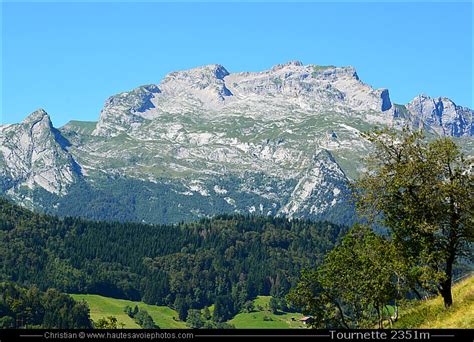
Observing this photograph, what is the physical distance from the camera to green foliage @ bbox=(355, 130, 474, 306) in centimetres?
5231

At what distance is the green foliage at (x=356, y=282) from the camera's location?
197 feet

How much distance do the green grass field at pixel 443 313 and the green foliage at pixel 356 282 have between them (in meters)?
2.46

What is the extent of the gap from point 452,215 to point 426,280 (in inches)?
219

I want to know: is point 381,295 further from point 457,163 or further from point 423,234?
point 457,163

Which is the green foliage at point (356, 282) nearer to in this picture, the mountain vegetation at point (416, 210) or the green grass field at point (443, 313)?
the mountain vegetation at point (416, 210)

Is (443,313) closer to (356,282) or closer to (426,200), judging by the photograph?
(426,200)

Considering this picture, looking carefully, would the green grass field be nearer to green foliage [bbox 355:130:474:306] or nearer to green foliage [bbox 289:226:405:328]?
green foliage [bbox 355:130:474:306]

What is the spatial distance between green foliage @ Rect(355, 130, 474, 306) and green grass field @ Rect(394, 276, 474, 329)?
166 cm

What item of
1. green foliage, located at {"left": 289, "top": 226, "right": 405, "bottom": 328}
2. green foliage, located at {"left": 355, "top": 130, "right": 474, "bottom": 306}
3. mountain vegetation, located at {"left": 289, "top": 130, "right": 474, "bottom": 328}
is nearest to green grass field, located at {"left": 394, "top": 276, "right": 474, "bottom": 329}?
mountain vegetation, located at {"left": 289, "top": 130, "right": 474, "bottom": 328}

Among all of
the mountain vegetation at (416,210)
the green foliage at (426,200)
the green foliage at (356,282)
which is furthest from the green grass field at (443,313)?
the green foliage at (356,282)

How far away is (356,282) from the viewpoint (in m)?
64.9

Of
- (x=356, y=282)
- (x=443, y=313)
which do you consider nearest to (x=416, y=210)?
(x=443, y=313)
